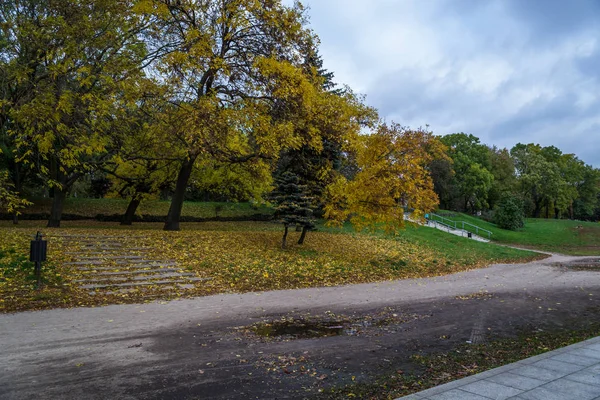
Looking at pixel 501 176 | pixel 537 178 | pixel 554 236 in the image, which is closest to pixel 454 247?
pixel 554 236

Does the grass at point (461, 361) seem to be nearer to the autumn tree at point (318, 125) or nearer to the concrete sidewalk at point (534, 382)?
the concrete sidewalk at point (534, 382)

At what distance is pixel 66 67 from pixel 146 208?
20158mm

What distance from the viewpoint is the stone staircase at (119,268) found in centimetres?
1062

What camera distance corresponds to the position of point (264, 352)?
601cm

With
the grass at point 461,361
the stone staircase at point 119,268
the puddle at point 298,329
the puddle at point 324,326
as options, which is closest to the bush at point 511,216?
the grass at point 461,361

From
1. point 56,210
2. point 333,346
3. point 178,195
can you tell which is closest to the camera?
point 333,346

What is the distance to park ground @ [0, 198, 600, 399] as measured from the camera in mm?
4867

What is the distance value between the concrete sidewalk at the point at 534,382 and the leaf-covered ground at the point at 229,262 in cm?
748

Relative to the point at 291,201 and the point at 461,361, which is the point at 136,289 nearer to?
the point at 291,201

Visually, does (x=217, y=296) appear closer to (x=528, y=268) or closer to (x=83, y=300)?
(x=83, y=300)

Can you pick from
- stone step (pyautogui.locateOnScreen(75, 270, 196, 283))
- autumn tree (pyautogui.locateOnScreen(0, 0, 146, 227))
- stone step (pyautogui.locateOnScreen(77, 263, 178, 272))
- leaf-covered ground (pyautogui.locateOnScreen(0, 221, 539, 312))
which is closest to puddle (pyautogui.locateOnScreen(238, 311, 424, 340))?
leaf-covered ground (pyautogui.locateOnScreen(0, 221, 539, 312))

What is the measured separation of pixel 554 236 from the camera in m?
36.3

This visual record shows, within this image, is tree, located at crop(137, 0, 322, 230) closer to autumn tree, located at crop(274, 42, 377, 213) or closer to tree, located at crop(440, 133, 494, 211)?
autumn tree, located at crop(274, 42, 377, 213)

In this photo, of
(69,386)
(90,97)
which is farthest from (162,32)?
(69,386)
